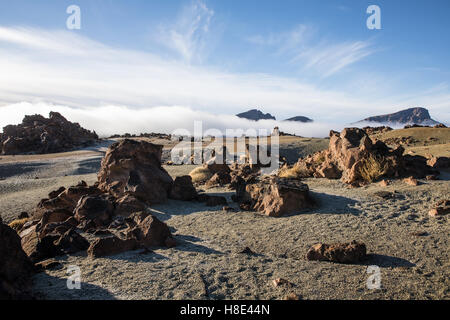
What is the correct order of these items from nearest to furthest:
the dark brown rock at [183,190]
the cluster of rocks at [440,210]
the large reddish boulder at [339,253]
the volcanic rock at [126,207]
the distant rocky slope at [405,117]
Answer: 1. the large reddish boulder at [339,253]
2. the cluster of rocks at [440,210]
3. the volcanic rock at [126,207]
4. the dark brown rock at [183,190]
5. the distant rocky slope at [405,117]

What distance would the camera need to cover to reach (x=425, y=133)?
2634cm

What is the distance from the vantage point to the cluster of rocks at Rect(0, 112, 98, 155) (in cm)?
3141

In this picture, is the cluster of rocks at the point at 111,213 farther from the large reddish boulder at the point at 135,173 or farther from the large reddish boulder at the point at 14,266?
the large reddish boulder at the point at 14,266

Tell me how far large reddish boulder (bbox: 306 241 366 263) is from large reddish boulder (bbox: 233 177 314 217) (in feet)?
8.05

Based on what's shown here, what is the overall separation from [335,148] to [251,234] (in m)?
5.42

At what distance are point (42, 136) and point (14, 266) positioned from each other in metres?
32.5

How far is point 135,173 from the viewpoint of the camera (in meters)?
9.70

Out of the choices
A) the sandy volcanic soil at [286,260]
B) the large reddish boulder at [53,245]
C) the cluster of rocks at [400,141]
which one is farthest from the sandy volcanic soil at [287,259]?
the cluster of rocks at [400,141]

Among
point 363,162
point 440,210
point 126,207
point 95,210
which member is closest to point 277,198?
point 363,162

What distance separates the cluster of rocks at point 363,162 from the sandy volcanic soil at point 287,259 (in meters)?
0.74

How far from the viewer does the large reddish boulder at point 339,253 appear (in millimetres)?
4758

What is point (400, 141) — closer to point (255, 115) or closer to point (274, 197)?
point (274, 197)
